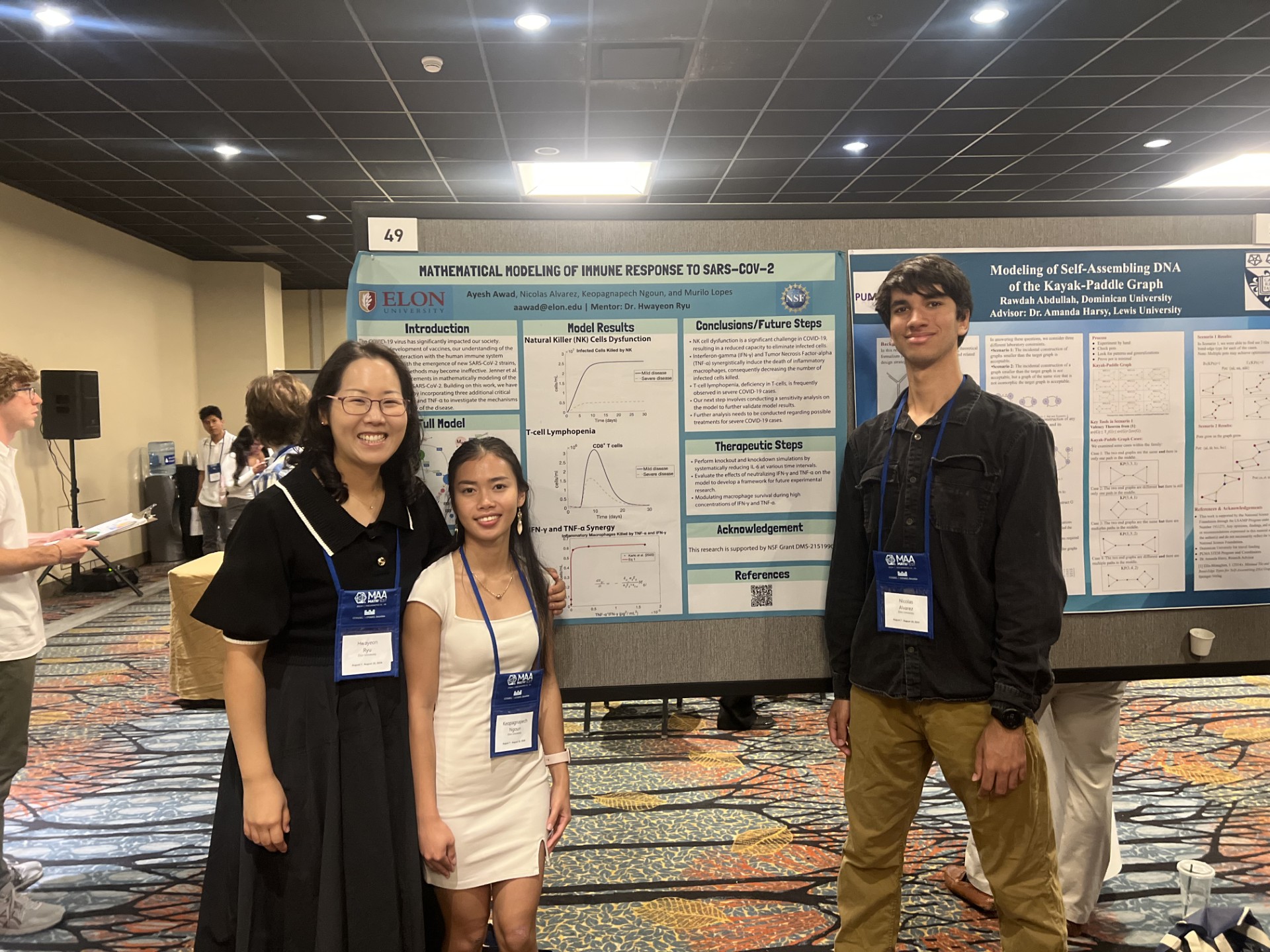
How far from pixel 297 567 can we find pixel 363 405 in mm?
326

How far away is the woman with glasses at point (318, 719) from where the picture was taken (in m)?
1.47

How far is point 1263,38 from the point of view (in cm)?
492

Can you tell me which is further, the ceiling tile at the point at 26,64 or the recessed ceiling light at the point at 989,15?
the ceiling tile at the point at 26,64

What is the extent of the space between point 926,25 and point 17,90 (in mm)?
5840

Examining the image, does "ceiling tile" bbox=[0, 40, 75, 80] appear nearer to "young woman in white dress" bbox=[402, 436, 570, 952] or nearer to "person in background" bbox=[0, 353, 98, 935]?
"person in background" bbox=[0, 353, 98, 935]

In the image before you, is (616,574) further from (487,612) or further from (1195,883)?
(1195,883)

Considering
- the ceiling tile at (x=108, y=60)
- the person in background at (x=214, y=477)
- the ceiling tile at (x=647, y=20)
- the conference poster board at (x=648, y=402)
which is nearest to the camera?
the conference poster board at (x=648, y=402)

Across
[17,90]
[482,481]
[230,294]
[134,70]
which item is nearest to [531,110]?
[134,70]

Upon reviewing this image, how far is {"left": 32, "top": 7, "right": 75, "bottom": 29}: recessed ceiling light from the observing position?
4.38 meters

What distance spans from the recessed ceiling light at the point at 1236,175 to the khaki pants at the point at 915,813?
322 inches

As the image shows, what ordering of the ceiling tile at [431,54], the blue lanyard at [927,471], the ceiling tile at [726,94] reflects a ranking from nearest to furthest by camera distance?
1. the blue lanyard at [927,471]
2. the ceiling tile at [431,54]
3. the ceiling tile at [726,94]

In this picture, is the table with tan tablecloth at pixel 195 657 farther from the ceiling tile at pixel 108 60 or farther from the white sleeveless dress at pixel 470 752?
the ceiling tile at pixel 108 60

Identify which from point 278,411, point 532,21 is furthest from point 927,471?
point 532,21

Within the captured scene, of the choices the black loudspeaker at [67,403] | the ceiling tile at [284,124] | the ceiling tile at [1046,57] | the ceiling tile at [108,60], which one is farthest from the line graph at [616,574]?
the black loudspeaker at [67,403]
